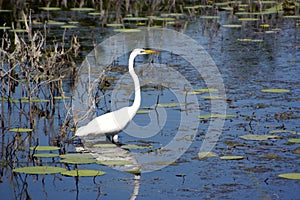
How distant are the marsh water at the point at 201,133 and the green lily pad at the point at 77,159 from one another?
0.07 meters

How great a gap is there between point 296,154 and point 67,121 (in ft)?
6.46

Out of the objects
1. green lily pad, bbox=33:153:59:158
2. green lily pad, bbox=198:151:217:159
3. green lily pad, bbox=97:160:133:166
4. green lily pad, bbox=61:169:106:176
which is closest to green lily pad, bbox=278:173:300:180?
green lily pad, bbox=198:151:217:159

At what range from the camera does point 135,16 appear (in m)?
13.0

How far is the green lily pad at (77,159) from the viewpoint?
5516 mm

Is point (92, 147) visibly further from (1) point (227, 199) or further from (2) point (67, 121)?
(1) point (227, 199)

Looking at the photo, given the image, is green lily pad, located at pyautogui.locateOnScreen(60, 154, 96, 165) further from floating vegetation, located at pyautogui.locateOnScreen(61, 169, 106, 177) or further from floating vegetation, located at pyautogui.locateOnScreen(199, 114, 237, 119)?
floating vegetation, located at pyautogui.locateOnScreen(199, 114, 237, 119)

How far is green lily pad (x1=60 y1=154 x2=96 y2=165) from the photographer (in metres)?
5.52

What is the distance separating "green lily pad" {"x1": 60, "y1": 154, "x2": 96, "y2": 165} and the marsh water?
0.07 metres

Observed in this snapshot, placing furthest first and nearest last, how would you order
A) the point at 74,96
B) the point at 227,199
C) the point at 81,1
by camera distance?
1. the point at 81,1
2. the point at 74,96
3. the point at 227,199

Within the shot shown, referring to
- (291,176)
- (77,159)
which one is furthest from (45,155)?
(291,176)

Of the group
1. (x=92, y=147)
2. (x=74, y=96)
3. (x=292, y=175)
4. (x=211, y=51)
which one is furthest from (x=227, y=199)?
(x=211, y=51)

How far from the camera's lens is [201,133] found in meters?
6.57

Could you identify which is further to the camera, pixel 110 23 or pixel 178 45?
pixel 110 23

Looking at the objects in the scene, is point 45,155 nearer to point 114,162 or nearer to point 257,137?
point 114,162
